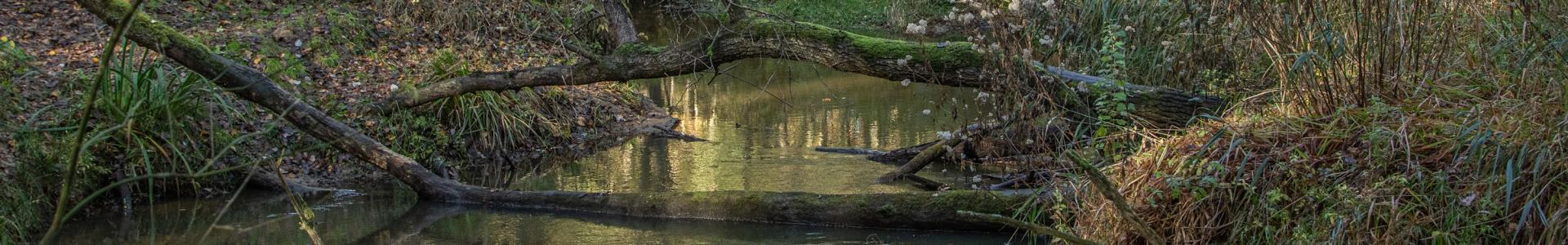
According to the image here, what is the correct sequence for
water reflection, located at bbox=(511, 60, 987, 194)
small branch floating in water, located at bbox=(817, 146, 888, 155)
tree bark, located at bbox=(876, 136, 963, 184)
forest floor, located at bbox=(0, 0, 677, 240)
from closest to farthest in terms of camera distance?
forest floor, located at bbox=(0, 0, 677, 240) < tree bark, located at bbox=(876, 136, 963, 184) < water reflection, located at bbox=(511, 60, 987, 194) < small branch floating in water, located at bbox=(817, 146, 888, 155)

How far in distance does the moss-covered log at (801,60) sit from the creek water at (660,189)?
0.26m

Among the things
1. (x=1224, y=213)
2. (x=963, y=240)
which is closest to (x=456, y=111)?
(x=963, y=240)

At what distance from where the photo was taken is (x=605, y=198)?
6465 mm

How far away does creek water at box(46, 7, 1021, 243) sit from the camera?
586 cm

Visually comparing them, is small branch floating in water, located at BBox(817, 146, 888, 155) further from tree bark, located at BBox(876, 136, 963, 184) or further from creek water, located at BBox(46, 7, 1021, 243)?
tree bark, located at BBox(876, 136, 963, 184)

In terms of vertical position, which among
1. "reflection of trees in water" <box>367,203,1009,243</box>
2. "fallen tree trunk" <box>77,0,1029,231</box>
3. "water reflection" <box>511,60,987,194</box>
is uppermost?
"fallen tree trunk" <box>77,0,1029,231</box>

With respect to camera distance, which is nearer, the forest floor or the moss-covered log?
the moss-covered log

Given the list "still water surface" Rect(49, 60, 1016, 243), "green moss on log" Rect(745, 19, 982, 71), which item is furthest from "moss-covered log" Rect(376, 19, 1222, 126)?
"still water surface" Rect(49, 60, 1016, 243)

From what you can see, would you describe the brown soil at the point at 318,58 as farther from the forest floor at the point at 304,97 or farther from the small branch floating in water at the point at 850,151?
the small branch floating in water at the point at 850,151

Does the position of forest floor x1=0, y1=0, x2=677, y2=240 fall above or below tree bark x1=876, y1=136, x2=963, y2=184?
above

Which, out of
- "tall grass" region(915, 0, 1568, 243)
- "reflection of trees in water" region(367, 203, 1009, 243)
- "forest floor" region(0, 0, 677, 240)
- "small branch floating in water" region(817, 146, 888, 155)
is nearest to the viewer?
"tall grass" region(915, 0, 1568, 243)

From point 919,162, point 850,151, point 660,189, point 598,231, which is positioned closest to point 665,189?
point 660,189

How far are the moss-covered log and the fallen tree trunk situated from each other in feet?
2.22

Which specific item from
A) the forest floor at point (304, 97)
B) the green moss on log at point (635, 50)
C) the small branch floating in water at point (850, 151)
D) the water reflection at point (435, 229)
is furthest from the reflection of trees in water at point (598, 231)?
the small branch floating in water at point (850, 151)
